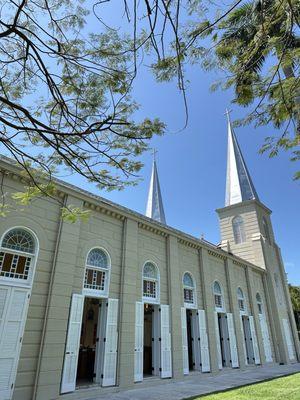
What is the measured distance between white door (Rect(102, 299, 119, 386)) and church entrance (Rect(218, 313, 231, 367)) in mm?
7975

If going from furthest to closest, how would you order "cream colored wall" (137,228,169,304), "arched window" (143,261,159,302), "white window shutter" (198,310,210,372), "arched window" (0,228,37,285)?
"white window shutter" (198,310,210,372) → "cream colored wall" (137,228,169,304) → "arched window" (143,261,159,302) → "arched window" (0,228,37,285)

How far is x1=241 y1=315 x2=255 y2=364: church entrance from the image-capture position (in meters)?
16.8

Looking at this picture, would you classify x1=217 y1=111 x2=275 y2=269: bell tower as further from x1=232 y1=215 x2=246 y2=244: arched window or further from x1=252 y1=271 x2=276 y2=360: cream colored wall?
x1=252 y1=271 x2=276 y2=360: cream colored wall

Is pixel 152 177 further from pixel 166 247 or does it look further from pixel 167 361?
pixel 167 361

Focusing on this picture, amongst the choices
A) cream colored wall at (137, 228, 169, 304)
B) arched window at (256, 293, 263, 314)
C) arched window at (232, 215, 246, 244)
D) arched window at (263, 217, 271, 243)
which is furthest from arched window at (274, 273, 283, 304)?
cream colored wall at (137, 228, 169, 304)

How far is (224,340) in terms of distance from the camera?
15258 millimetres

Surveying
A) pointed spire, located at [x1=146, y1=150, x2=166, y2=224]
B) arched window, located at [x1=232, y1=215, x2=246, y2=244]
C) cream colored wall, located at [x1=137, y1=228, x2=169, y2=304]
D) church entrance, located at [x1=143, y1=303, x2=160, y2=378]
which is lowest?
church entrance, located at [x1=143, y1=303, x2=160, y2=378]

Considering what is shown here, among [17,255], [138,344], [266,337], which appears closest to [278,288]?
[266,337]

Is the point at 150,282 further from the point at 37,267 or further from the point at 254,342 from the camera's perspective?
the point at 254,342

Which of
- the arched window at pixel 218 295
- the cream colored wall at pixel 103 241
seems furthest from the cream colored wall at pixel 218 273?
the cream colored wall at pixel 103 241

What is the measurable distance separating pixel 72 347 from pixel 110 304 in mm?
1960

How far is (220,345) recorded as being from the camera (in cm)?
1509

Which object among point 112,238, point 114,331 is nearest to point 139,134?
point 112,238

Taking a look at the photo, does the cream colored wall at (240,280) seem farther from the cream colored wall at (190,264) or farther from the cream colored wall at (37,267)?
the cream colored wall at (37,267)
